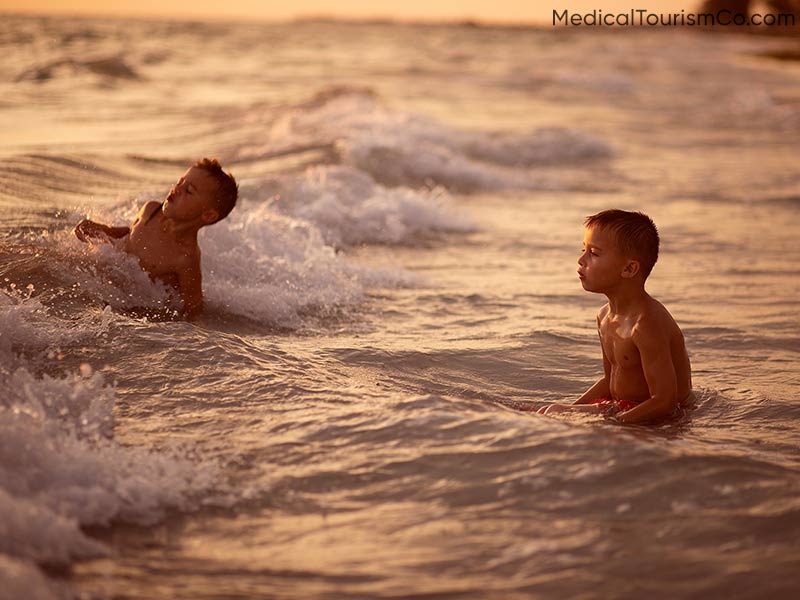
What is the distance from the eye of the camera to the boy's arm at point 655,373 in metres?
4.80

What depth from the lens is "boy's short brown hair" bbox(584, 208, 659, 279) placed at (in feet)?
16.0

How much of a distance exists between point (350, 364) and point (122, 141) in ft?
29.1

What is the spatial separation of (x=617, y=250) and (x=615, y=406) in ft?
2.35

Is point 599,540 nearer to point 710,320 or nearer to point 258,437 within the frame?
point 258,437

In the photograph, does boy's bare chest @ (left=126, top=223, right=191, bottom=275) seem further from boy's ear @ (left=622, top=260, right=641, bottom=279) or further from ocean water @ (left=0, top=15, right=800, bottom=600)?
boy's ear @ (left=622, top=260, right=641, bottom=279)

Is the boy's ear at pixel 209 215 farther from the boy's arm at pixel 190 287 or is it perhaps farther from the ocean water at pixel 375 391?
the ocean water at pixel 375 391

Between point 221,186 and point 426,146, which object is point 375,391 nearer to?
→ point 221,186

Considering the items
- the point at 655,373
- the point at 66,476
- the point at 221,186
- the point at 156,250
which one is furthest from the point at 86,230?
the point at 655,373

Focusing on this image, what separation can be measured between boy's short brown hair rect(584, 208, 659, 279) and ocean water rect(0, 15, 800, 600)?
2.59 ft

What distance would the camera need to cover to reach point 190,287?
6.26m

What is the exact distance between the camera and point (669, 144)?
17906mm

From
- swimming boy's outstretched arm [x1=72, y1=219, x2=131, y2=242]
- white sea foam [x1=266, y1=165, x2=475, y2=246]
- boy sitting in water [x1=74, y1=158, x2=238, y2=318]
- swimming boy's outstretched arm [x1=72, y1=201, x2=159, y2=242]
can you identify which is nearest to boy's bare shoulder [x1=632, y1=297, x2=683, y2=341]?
boy sitting in water [x1=74, y1=158, x2=238, y2=318]

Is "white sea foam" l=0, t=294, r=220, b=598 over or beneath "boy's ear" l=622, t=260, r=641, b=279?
beneath

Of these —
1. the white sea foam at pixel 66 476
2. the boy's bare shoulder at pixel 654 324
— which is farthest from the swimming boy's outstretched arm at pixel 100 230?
the boy's bare shoulder at pixel 654 324
